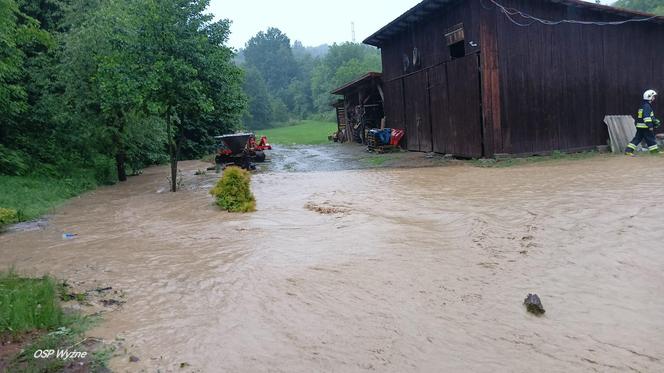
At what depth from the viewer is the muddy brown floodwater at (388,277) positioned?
12.8 feet

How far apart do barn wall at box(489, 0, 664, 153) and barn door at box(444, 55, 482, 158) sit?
0.73m

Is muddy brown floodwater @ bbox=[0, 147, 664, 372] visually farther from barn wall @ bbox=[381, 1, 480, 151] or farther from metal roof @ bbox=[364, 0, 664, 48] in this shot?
metal roof @ bbox=[364, 0, 664, 48]

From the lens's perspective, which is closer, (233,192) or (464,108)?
(233,192)

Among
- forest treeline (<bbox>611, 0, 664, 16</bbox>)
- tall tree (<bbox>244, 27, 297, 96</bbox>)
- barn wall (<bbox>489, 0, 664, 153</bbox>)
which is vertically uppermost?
tall tree (<bbox>244, 27, 297, 96</bbox>)

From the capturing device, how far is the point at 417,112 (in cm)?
2000

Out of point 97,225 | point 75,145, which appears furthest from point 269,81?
point 97,225

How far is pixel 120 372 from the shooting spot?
3.53 metres

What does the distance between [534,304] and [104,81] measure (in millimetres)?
11502

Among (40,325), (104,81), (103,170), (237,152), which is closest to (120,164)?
(103,170)

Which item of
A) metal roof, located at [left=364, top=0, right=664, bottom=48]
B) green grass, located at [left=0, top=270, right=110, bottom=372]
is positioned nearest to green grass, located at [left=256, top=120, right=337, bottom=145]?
metal roof, located at [left=364, top=0, right=664, bottom=48]

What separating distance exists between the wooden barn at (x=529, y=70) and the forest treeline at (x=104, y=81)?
6.98 meters

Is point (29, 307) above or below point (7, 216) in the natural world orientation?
below

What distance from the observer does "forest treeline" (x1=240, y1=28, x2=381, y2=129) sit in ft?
257

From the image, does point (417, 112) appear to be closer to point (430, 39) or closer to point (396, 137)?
point (396, 137)
